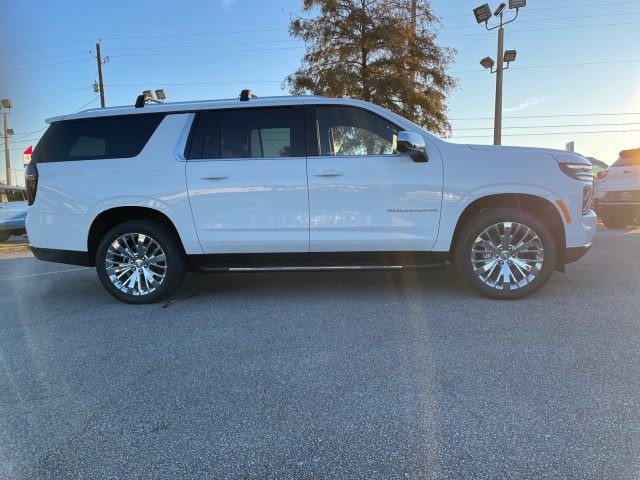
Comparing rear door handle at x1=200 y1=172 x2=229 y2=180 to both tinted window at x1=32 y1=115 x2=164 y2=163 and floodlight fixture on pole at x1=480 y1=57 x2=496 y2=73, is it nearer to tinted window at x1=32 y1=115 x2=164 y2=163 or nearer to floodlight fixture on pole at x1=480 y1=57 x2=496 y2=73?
tinted window at x1=32 y1=115 x2=164 y2=163

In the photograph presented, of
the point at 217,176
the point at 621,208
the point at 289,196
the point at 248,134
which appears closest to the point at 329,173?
the point at 289,196

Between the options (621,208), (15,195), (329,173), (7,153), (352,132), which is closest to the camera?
(329,173)

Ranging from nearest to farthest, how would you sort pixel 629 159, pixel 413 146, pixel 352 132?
1. pixel 413 146
2. pixel 352 132
3. pixel 629 159

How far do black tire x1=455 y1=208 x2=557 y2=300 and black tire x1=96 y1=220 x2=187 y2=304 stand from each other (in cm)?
289

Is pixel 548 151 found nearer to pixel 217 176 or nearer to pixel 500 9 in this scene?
pixel 217 176

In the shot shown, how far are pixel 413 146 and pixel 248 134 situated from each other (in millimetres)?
1653

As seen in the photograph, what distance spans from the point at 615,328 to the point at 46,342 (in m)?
4.60

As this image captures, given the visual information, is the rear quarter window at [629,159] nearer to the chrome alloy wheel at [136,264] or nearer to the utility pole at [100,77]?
the chrome alloy wheel at [136,264]

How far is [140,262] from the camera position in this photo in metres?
4.48

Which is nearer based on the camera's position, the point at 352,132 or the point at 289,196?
the point at 289,196

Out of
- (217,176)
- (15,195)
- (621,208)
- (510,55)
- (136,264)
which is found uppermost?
(510,55)

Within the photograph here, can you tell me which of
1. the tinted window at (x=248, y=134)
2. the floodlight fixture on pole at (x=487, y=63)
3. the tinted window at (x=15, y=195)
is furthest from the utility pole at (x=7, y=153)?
the tinted window at (x=248, y=134)

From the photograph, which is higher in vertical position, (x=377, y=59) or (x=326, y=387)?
(x=377, y=59)

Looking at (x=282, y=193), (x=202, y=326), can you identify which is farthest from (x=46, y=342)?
(x=282, y=193)
